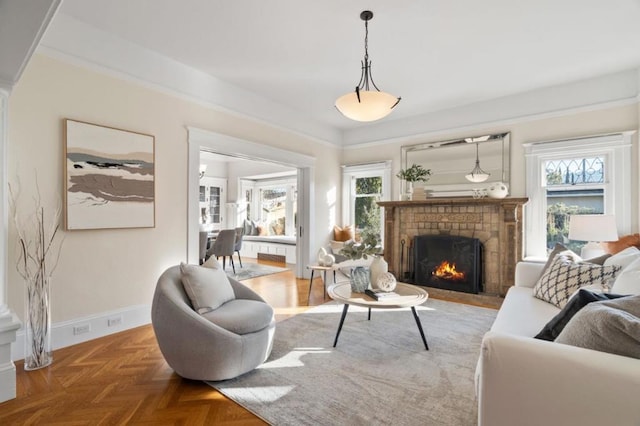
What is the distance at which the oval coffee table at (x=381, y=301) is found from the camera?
2588 millimetres

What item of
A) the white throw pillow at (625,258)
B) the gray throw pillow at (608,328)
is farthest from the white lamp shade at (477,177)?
the gray throw pillow at (608,328)

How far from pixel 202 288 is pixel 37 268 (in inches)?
58.6

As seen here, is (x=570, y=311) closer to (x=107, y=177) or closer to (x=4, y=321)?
(x=4, y=321)

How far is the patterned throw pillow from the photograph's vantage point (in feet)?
8.02

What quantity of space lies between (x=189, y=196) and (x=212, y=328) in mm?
2070

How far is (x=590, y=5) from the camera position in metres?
2.61

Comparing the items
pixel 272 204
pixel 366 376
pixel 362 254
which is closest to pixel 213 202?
pixel 272 204

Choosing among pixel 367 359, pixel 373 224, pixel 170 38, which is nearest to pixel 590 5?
pixel 367 359

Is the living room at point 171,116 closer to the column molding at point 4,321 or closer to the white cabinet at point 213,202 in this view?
the column molding at point 4,321

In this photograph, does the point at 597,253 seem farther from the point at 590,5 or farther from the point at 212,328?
the point at 212,328

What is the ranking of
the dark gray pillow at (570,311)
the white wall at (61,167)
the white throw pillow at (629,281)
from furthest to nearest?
the white wall at (61,167) → the white throw pillow at (629,281) → the dark gray pillow at (570,311)

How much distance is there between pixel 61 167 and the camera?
280cm

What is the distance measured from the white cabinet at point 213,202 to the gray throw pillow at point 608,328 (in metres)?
8.19

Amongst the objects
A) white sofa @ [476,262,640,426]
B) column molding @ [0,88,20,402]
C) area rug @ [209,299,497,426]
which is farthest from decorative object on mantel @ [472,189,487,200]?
column molding @ [0,88,20,402]
